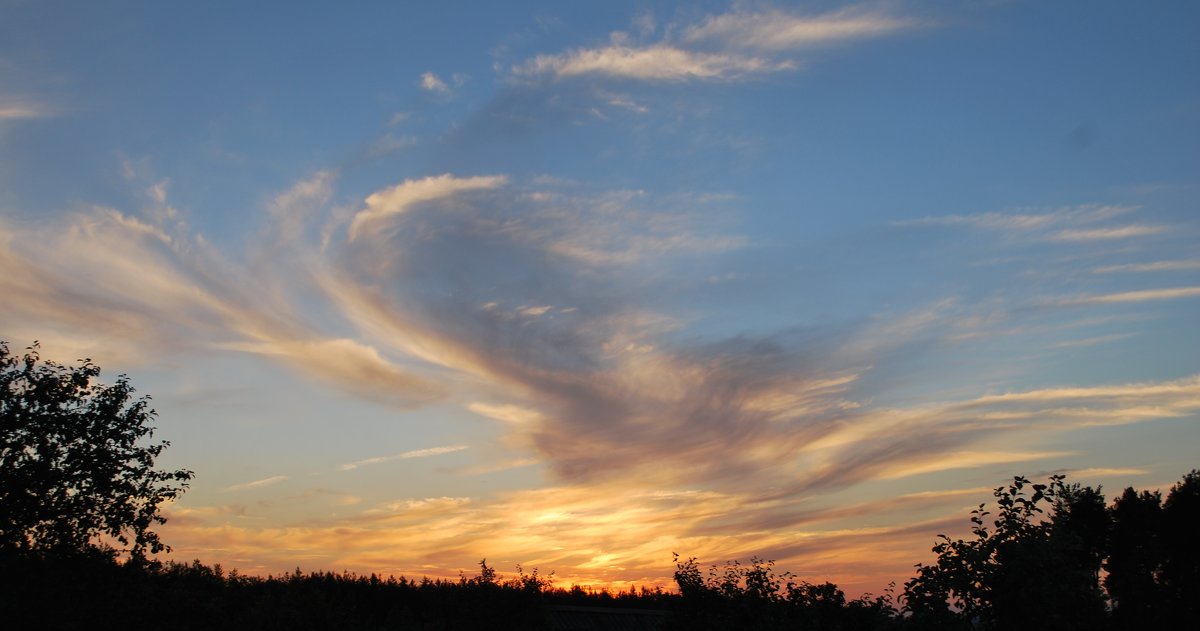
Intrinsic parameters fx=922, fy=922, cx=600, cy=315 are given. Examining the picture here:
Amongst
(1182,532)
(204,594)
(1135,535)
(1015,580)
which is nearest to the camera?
(1015,580)

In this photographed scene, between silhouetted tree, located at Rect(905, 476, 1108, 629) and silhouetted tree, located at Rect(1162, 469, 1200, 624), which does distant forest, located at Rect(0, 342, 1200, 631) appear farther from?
silhouetted tree, located at Rect(1162, 469, 1200, 624)

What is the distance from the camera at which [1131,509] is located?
3752 inches

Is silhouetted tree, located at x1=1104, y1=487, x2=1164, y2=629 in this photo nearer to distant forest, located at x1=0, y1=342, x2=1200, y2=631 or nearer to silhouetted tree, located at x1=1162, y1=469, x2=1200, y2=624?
silhouetted tree, located at x1=1162, y1=469, x2=1200, y2=624

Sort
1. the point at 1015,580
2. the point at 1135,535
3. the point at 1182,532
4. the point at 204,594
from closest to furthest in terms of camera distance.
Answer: the point at 1015,580 < the point at 204,594 < the point at 1182,532 < the point at 1135,535

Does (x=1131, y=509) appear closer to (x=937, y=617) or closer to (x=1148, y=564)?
(x=1148, y=564)

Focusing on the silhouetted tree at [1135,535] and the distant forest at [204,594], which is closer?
the distant forest at [204,594]

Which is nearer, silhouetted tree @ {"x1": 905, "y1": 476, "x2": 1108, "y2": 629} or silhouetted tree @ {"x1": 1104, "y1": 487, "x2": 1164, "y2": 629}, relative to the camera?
silhouetted tree @ {"x1": 905, "y1": 476, "x2": 1108, "y2": 629}

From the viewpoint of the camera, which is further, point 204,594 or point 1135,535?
point 1135,535

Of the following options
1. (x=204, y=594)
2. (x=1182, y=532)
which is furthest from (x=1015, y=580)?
(x=1182, y=532)

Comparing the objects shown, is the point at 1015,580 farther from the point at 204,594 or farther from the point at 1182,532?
the point at 1182,532

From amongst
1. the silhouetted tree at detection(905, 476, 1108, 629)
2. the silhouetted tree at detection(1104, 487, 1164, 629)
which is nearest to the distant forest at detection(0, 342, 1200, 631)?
the silhouetted tree at detection(905, 476, 1108, 629)

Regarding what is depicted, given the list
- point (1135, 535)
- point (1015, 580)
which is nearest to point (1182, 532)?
point (1135, 535)

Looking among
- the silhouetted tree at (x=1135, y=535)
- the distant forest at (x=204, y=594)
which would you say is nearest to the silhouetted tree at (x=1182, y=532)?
the silhouetted tree at (x=1135, y=535)

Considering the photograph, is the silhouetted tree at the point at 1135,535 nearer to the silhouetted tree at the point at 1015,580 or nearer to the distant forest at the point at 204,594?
the distant forest at the point at 204,594
